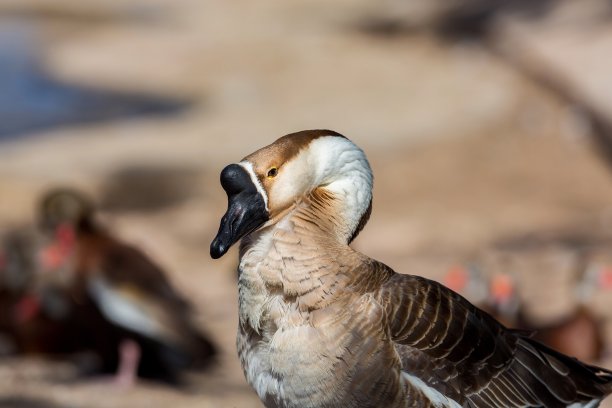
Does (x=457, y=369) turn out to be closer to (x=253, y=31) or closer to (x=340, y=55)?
(x=340, y=55)

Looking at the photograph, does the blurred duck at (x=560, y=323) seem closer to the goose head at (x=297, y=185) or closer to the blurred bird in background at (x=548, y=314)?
the blurred bird in background at (x=548, y=314)

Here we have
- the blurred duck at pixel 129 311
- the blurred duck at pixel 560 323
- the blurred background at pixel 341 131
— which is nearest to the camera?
the blurred duck at pixel 129 311

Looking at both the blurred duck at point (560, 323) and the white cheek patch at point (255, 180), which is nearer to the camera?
the white cheek patch at point (255, 180)

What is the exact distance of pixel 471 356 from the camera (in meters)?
4.76

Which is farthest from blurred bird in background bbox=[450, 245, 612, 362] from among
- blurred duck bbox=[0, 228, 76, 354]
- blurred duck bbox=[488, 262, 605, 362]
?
blurred duck bbox=[0, 228, 76, 354]

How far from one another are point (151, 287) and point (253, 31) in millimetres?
15779

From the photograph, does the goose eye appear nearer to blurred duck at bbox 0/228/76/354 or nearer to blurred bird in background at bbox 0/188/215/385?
blurred bird in background at bbox 0/188/215/385

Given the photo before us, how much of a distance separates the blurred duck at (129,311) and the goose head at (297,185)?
152 inches

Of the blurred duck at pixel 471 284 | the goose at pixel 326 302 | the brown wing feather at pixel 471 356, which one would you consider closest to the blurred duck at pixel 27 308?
the blurred duck at pixel 471 284

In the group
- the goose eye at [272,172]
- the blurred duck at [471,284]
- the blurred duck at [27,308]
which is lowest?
the goose eye at [272,172]

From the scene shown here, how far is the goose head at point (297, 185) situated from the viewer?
437 cm

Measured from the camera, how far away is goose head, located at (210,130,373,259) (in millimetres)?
4367

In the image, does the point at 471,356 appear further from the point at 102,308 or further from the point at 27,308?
the point at 27,308

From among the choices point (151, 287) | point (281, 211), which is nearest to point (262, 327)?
point (281, 211)
